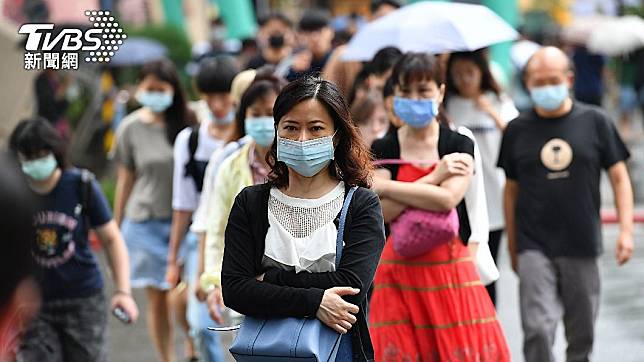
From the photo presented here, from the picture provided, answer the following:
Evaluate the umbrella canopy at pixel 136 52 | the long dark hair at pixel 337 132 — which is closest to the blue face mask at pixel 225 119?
the long dark hair at pixel 337 132

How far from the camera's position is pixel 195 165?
7.56 metres

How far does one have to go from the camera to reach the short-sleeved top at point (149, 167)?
27.4 feet

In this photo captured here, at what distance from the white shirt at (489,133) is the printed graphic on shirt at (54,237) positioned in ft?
8.12

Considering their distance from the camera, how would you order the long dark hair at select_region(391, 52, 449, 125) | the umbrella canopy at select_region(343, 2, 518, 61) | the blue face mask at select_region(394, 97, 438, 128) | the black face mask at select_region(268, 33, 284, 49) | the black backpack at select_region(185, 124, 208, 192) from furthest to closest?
the black face mask at select_region(268, 33, 284, 49), the umbrella canopy at select_region(343, 2, 518, 61), the black backpack at select_region(185, 124, 208, 192), the long dark hair at select_region(391, 52, 449, 125), the blue face mask at select_region(394, 97, 438, 128)

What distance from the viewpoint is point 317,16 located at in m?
11.1

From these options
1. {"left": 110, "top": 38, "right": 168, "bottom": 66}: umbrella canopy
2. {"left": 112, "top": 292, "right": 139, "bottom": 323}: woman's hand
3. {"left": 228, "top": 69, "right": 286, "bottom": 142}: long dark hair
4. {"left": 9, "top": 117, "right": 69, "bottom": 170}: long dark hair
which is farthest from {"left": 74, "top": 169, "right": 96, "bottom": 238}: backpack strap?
{"left": 110, "top": 38, "right": 168, "bottom": 66}: umbrella canopy

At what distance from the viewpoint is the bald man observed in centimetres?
685

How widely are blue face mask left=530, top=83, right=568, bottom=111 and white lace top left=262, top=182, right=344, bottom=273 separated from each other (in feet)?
8.37

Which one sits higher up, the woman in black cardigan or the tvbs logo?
the tvbs logo

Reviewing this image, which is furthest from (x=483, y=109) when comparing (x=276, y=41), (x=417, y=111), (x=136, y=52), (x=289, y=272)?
(x=136, y=52)

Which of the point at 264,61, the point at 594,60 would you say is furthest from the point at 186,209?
the point at 594,60

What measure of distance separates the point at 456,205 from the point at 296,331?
1.76 meters

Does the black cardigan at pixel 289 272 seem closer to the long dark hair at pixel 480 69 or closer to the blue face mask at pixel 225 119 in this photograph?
the blue face mask at pixel 225 119

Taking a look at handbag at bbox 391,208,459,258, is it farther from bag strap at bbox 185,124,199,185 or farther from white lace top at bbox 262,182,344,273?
bag strap at bbox 185,124,199,185
